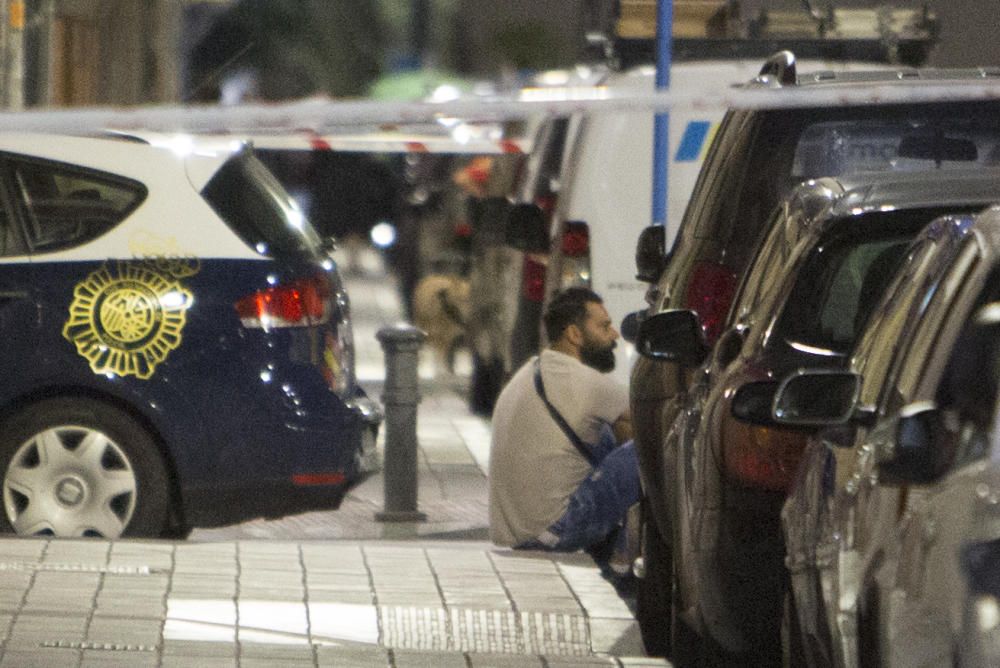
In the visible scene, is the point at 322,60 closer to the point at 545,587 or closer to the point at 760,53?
the point at 760,53

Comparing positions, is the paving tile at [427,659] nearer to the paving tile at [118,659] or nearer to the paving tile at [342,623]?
the paving tile at [342,623]

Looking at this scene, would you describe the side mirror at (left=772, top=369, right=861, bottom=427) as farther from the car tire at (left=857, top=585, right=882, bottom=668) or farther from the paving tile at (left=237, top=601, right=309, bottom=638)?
the paving tile at (left=237, top=601, right=309, bottom=638)

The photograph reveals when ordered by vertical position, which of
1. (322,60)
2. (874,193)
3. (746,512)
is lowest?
(322,60)

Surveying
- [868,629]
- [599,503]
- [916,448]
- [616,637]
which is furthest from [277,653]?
[916,448]

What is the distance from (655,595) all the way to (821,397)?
9.41 ft

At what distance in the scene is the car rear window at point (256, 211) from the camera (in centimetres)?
903

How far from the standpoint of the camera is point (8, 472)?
8891 millimetres

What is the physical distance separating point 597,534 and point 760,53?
11.3ft

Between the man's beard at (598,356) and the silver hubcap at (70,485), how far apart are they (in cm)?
184

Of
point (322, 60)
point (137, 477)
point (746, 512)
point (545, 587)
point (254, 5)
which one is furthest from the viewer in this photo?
point (322, 60)

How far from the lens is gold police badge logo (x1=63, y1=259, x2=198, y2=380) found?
884cm

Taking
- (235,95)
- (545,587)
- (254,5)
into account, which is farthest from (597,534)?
(254,5)

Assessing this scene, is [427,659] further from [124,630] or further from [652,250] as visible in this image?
[652,250]

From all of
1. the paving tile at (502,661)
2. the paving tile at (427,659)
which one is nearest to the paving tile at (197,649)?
the paving tile at (427,659)
